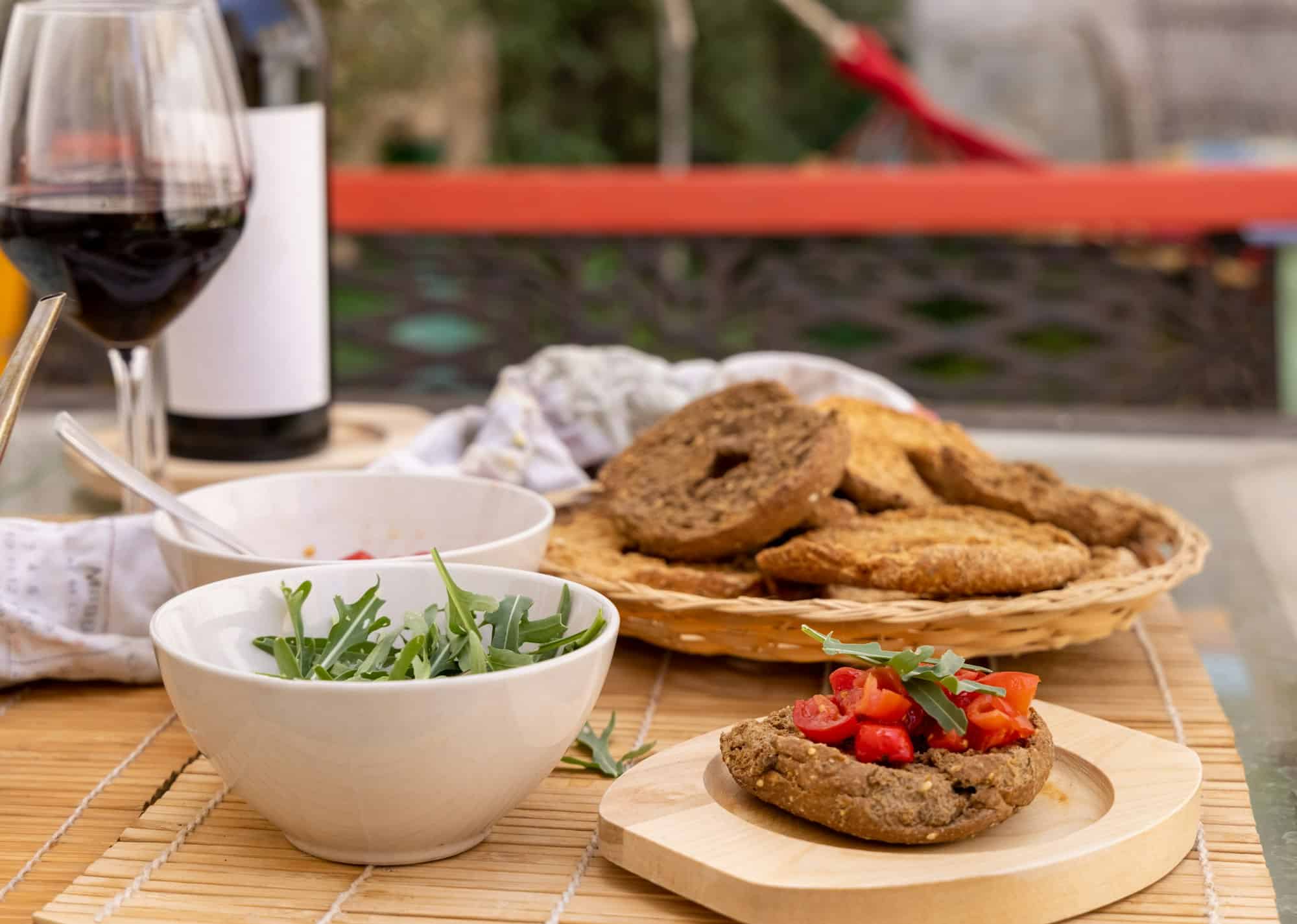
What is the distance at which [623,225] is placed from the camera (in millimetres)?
3646

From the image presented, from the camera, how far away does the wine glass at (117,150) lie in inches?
35.0

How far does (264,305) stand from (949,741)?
0.72 metres

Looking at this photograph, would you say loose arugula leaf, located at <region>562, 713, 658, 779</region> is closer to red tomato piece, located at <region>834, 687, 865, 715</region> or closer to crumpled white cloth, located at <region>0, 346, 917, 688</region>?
red tomato piece, located at <region>834, 687, 865, 715</region>

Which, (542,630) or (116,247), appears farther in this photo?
(116,247)

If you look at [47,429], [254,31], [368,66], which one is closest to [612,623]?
[254,31]

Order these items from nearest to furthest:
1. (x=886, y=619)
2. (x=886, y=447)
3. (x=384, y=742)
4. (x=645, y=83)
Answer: (x=384, y=742) → (x=886, y=619) → (x=886, y=447) → (x=645, y=83)

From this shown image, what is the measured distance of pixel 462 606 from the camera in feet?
2.26

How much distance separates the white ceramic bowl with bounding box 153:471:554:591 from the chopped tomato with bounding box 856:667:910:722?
1.01 feet

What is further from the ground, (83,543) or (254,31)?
(254,31)

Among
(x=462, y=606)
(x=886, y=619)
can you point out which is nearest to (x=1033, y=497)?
(x=886, y=619)

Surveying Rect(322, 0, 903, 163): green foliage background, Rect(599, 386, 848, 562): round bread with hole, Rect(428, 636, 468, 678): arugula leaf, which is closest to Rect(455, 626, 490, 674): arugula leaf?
Rect(428, 636, 468, 678): arugula leaf

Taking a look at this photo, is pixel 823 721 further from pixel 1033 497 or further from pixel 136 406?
pixel 136 406

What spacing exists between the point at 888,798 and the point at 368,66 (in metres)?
5.43

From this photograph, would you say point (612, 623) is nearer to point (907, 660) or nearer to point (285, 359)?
point (907, 660)
